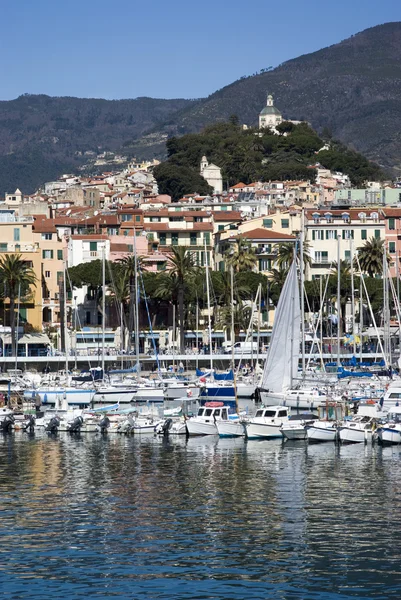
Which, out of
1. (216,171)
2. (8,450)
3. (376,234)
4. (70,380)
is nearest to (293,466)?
(8,450)

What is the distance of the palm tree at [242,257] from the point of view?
11100 cm

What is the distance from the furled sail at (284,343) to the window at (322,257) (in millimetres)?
52344

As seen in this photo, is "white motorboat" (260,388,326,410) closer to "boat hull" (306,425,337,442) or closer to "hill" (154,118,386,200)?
"boat hull" (306,425,337,442)

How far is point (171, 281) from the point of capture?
320 ft

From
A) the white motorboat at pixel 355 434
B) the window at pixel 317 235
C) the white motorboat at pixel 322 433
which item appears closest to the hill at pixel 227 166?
the window at pixel 317 235

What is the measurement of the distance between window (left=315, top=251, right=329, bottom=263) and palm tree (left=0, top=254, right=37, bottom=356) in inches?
1106

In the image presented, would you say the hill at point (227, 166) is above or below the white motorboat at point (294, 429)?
above

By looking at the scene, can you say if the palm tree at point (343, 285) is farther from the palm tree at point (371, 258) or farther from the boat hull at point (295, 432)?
the boat hull at point (295, 432)

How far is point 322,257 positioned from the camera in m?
114

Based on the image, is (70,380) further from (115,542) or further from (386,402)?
(115,542)

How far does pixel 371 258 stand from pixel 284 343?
4856 cm

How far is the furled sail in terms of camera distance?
201 feet

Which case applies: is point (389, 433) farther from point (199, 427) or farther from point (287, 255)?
point (287, 255)

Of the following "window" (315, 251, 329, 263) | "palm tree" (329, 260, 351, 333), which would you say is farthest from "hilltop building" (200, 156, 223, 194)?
"palm tree" (329, 260, 351, 333)
